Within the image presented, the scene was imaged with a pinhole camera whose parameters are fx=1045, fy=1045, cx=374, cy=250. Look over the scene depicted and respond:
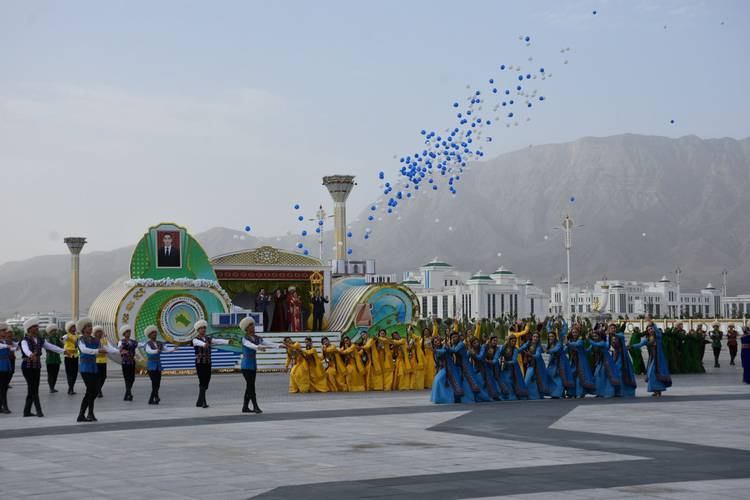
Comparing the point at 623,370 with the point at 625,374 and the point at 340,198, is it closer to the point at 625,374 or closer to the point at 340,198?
the point at 625,374

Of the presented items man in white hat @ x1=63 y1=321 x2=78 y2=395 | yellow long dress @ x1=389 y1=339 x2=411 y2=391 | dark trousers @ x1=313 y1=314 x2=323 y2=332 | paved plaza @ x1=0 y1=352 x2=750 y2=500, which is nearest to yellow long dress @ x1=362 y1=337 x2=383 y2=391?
yellow long dress @ x1=389 y1=339 x2=411 y2=391

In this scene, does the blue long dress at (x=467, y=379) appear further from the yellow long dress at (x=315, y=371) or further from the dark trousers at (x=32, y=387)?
the dark trousers at (x=32, y=387)

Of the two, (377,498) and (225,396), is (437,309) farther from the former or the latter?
(377,498)

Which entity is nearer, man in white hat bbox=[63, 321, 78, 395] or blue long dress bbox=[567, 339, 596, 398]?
blue long dress bbox=[567, 339, 596, 398]

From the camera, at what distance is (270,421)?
50.8ft

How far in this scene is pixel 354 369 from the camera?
22.4 m

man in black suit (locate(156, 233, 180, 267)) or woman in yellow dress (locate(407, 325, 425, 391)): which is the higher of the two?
man in black suit (locate(156, 233, 180, 267))

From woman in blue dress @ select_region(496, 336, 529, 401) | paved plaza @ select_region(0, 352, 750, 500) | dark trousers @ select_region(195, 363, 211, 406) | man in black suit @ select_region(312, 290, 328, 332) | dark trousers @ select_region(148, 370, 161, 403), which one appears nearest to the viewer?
paved plaza @ select_region(0, 352, 750, 500)

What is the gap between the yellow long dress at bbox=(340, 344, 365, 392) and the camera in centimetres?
2238

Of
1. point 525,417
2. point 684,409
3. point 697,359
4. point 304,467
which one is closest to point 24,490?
point 304,467

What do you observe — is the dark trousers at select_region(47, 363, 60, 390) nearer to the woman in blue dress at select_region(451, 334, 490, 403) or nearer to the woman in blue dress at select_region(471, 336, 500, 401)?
the woman in blue dress at select_region(451, 334, 490, 403)

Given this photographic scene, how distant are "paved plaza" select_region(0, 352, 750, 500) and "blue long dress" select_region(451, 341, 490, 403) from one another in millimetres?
532

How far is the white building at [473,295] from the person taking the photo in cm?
12112

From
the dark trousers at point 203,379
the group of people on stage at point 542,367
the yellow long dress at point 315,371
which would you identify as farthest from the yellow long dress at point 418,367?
the dark trousers at point 203,379
